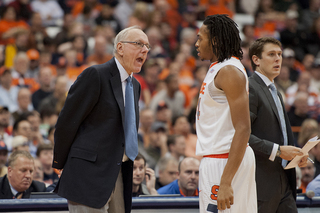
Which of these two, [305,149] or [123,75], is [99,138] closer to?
[123,75]

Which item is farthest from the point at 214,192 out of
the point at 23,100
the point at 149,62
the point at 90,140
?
the point at 149,62

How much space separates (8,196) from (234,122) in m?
2.42

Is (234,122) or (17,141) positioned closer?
(234,122)

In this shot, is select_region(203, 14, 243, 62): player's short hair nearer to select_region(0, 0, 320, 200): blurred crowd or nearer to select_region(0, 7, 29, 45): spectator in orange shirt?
select_region(0, 0, 320, 200): blurred crowd

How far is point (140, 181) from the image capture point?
440cm

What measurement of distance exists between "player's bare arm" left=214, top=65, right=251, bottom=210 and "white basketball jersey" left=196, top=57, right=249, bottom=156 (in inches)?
3.6

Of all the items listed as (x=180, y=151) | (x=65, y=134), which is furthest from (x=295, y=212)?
(x=180, y=151)

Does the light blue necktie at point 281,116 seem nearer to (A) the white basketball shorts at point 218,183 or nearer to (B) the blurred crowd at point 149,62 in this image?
(A) the white basketball shorts at point 218,183

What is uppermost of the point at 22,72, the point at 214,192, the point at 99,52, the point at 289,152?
the point at 99,52

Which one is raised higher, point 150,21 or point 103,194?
point 150,21

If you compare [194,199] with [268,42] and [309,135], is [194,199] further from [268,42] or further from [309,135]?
[309,135]

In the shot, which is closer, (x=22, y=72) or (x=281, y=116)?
(x=281, y=116)

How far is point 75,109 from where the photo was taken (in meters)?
2.58

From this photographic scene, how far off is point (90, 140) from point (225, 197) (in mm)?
841
